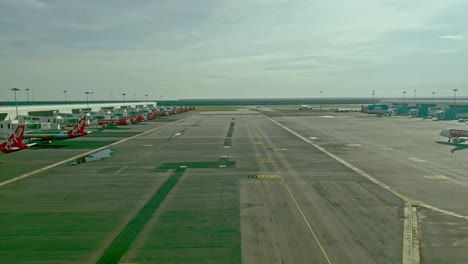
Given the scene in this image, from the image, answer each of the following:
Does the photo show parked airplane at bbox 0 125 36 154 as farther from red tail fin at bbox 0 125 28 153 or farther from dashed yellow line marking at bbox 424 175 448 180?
dashed yellow line marking at bbox 424 175 448 180

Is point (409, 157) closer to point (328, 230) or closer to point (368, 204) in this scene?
point (368, 204)

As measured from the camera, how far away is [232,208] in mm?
30422

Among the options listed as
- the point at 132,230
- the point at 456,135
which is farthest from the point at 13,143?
the point at 456,135

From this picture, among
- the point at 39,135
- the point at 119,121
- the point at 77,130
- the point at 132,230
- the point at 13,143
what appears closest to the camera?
the point at 132,230

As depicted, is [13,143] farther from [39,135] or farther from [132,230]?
[132,230]

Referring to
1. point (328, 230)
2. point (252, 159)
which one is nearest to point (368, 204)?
point (328, 230)

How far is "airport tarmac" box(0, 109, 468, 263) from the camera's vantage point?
867 inches

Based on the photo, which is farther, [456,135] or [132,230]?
[456,135]

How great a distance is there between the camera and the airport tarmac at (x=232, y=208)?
72.3 ft

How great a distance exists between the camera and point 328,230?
82.9 feet

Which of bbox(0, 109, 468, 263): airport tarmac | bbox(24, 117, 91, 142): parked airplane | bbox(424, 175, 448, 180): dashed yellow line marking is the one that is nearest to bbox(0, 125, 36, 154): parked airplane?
bbox(0, 109, 468, 263): airport tarmac

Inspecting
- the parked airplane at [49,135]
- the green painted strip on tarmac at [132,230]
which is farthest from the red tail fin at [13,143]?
the green painted strip on tarmac at [132,230]

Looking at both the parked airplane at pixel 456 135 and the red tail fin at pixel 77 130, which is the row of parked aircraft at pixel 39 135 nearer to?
the red tail fin at pixel 77 130

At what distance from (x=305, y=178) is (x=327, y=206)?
11.1m
